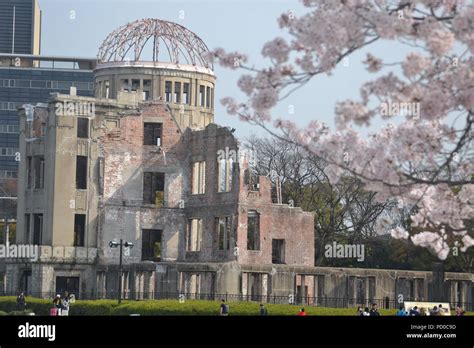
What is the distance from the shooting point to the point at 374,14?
16.9 metres

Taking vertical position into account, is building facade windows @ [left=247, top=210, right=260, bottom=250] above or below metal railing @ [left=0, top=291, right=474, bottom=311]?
above

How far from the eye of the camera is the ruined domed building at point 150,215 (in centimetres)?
6194

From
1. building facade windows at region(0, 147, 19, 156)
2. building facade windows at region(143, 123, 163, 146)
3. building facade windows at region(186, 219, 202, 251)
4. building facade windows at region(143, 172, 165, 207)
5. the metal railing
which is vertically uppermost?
building facade windows at region(0, 147, 19, 156)

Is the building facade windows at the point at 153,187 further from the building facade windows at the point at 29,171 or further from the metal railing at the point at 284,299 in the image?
the metal railing at the point at 284,299

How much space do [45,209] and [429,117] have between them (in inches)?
1984

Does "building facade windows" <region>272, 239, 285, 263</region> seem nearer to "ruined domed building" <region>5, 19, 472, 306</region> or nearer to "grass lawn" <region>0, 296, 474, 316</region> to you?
"ruined domed building" <region>5, 19, 472, 306</region>

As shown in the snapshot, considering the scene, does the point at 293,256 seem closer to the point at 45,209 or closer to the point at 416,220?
the point at 45,209

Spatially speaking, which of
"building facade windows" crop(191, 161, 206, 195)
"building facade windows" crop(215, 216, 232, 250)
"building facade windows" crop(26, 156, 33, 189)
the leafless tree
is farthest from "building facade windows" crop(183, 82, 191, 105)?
"building facade windows" crop(26, 156, 33, 189)

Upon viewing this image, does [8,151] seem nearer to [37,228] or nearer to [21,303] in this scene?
[37,228]

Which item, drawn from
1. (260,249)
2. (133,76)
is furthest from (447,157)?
(133,76)

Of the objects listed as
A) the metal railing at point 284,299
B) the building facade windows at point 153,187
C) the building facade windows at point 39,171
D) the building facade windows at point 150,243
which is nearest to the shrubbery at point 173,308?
the metal railing at point 284,299

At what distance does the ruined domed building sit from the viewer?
61938 millimetres

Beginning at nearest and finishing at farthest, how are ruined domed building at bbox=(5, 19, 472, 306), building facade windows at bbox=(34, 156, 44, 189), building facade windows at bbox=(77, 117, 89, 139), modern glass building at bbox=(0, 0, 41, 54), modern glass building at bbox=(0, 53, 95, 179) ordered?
ruined domed building at bbox=(5, 19, 472, 306)
building facade windows at bbox=(77, 117, 89, 139)
building facade windows at bbox=(34, 156, 44, 189)
modern glass building at bbox=(0, 53, 95, 179)
modern glass building at bbox=(0, 0, 41, 54)
